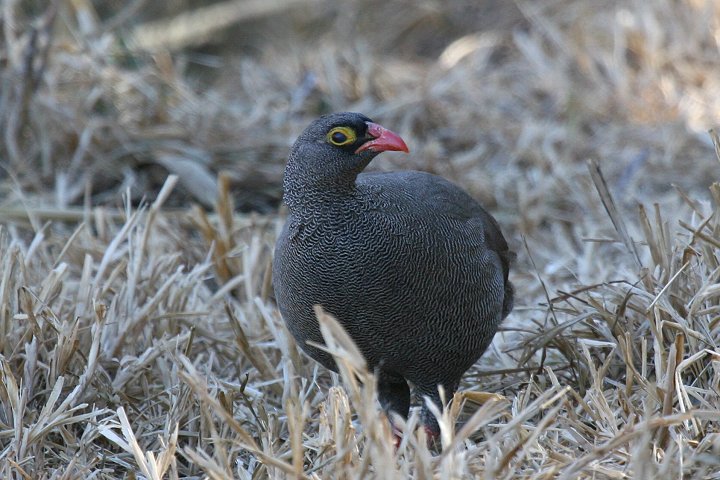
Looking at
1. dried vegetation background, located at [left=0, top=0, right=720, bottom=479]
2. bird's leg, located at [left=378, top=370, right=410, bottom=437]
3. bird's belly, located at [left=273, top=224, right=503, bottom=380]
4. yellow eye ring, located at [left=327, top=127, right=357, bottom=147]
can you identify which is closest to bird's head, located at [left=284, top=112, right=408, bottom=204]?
yellow eye ring, located at [left=327, top=127, right=357, bottom=147]

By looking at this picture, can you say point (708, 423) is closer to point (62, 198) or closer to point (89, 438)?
point (89, 438)

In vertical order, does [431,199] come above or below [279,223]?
above

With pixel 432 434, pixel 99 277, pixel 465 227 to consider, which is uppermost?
pixel 465 227

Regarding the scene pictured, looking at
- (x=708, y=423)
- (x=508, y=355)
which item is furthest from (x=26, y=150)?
(x=708, y=423)

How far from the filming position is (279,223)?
4973 millimetres

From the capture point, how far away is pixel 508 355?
389 centimetres

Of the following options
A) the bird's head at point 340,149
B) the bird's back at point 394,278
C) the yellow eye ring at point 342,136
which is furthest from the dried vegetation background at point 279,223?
the yellow eye ring at point 342,136

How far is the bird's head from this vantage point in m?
3.20

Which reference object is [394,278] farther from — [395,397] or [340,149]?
[395,397]

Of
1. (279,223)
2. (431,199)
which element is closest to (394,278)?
(431,199)

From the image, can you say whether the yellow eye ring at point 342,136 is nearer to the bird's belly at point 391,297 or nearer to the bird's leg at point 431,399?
the bird's belly at point 391,297

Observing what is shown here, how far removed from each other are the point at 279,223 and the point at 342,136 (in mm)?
1811

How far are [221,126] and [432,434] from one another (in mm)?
3116

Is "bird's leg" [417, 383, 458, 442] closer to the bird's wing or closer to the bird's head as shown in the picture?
the bird's wing
